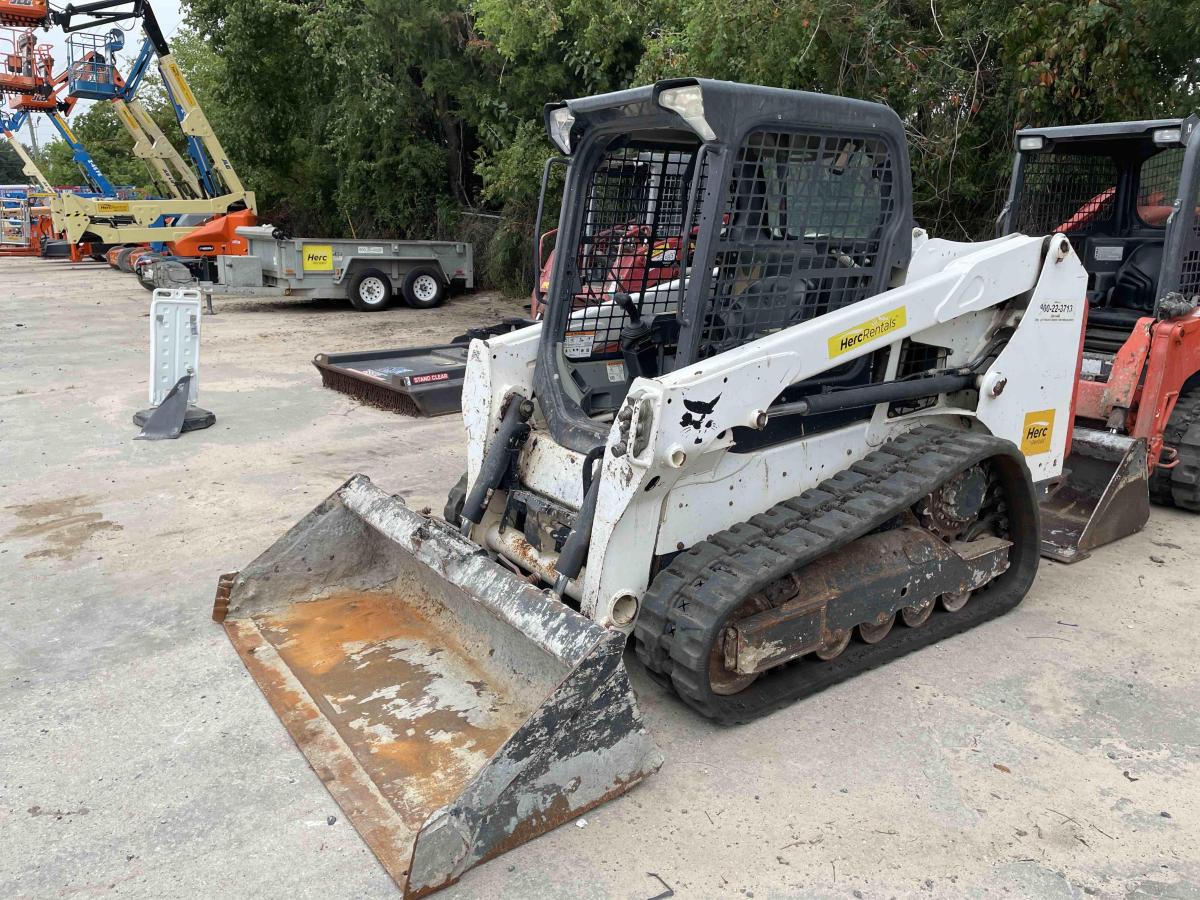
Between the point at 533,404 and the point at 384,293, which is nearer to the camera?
the point at 533,404

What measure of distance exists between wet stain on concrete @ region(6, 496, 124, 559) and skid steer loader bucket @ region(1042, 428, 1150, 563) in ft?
17.2

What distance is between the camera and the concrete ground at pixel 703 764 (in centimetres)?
279

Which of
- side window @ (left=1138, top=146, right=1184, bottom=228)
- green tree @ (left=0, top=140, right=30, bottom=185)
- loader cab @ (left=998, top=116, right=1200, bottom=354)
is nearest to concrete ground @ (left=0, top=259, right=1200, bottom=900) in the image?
loader cab @ (left=998, top=116, right=1200, bottom=354)

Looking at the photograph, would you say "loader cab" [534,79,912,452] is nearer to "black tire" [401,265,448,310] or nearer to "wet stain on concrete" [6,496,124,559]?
"wet stain on concrete" [6,496,124,559]

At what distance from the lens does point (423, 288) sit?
16.7m

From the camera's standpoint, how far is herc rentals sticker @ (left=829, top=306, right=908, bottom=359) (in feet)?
12.3

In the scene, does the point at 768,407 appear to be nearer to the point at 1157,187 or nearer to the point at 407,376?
the point at 1157,187

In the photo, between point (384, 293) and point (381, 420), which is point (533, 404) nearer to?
point (381, 420)

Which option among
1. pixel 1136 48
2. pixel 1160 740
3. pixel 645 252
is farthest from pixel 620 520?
pixel 1136 48

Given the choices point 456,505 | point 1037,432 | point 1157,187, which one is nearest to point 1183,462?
point 1037,432

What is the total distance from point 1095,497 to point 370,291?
42.3 feet

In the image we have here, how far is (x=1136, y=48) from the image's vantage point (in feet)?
25.4

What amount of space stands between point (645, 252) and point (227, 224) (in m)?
14.2

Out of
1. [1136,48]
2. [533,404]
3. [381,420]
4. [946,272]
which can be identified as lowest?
[381,420]
